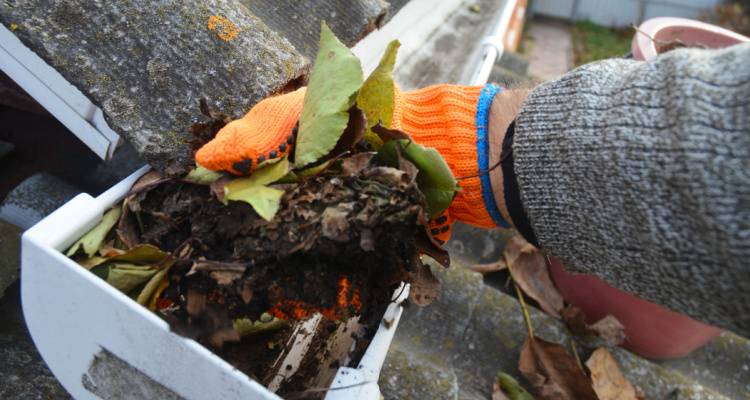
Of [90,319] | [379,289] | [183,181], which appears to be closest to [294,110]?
[183,181]

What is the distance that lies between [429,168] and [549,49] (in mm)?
5434

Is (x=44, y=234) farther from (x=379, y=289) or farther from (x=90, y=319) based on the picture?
(x=379, y=289)

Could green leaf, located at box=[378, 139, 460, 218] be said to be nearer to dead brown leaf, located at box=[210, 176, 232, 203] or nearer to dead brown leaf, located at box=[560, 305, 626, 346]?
dead brown leaf, located at box=[210, 176, 232, 203]

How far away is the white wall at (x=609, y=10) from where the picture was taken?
639cm

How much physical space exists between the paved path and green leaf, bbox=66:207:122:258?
440cm

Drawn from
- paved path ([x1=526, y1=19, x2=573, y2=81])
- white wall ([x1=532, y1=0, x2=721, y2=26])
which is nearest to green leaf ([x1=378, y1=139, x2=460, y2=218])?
paved path ([x1=526, y1=19, x2=573, y2=81])

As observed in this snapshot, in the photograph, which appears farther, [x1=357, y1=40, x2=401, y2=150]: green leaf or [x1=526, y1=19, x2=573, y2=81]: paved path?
[x1=526, y1=19, x2=573, y2=81]: paved path

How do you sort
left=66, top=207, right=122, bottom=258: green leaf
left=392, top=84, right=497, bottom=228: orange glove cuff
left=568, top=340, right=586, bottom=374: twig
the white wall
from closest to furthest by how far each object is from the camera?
left=66, top=207, right=122, bottom=258: green leaf → left=392, top=84, right=497, bottom=228: orange glove cuff → left=568, top=340, right=586, bottom=374: twig → the white wall

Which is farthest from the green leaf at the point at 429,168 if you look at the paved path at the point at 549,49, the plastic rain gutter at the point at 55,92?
the paved path at the point at 549,49

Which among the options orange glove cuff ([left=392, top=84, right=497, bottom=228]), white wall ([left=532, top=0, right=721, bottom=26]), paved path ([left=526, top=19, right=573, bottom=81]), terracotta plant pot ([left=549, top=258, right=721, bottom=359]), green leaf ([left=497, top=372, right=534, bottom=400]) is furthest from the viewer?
white wall ([left=532, top=0, right=721, bottom=26])

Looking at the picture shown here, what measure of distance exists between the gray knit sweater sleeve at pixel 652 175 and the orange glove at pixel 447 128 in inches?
4.0

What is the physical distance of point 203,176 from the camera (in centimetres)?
81

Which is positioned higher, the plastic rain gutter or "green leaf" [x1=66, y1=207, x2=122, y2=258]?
the plastic rain gutter

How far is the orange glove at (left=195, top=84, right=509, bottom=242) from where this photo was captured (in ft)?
2.76
